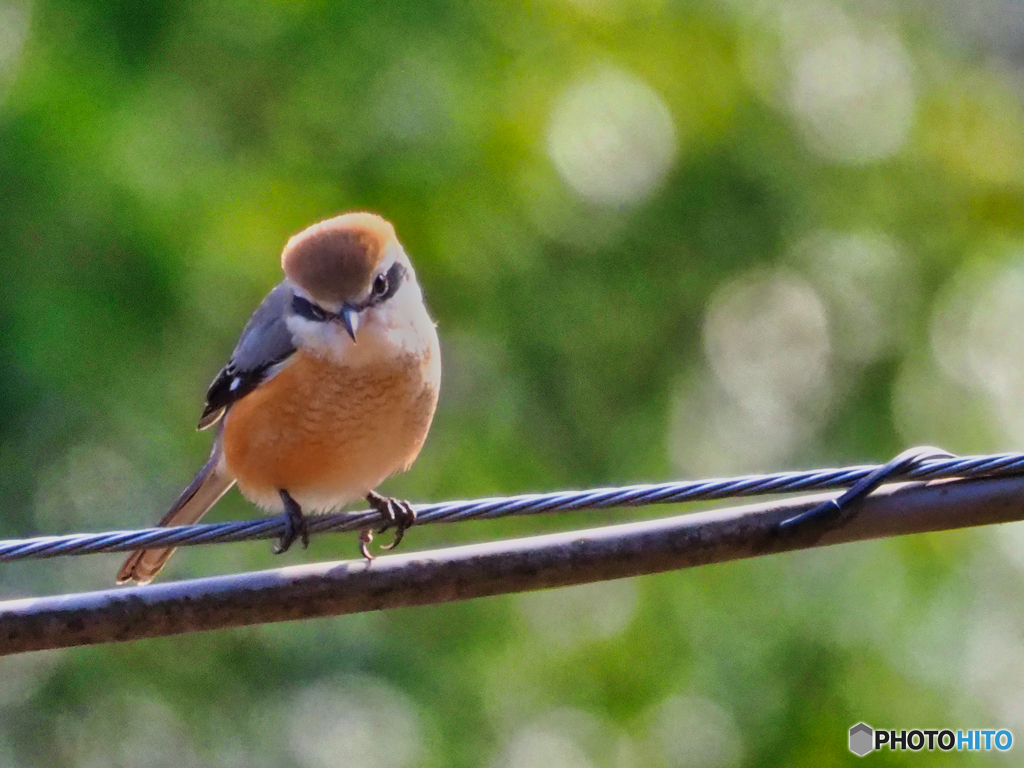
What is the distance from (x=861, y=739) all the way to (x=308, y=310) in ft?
7.49

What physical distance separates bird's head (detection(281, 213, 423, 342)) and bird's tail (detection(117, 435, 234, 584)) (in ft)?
2.27

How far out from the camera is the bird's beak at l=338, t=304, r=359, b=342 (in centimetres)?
343

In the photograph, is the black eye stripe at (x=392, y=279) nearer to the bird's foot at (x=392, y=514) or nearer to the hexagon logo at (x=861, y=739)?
the bird's foot at (x=392, y=514)

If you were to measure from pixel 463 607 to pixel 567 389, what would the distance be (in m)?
1.01

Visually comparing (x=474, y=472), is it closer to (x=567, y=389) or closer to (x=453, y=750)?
(x=567, y=389)

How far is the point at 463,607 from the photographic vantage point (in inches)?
180

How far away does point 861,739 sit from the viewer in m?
3.91

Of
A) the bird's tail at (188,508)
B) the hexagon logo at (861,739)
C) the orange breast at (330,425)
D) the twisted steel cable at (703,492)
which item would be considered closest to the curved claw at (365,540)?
the orange breast at (330,425)

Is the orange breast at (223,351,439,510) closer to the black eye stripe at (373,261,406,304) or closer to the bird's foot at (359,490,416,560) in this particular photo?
the bird's foot at (359,490,416,560)

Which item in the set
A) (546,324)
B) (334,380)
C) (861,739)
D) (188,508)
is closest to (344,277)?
(334,380)

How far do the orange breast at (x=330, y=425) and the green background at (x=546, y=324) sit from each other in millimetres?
958

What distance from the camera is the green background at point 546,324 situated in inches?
168

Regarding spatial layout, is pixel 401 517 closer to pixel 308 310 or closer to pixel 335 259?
pixel 308 310

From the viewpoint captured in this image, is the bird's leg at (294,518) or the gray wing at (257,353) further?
the gray wing at (257,353)
